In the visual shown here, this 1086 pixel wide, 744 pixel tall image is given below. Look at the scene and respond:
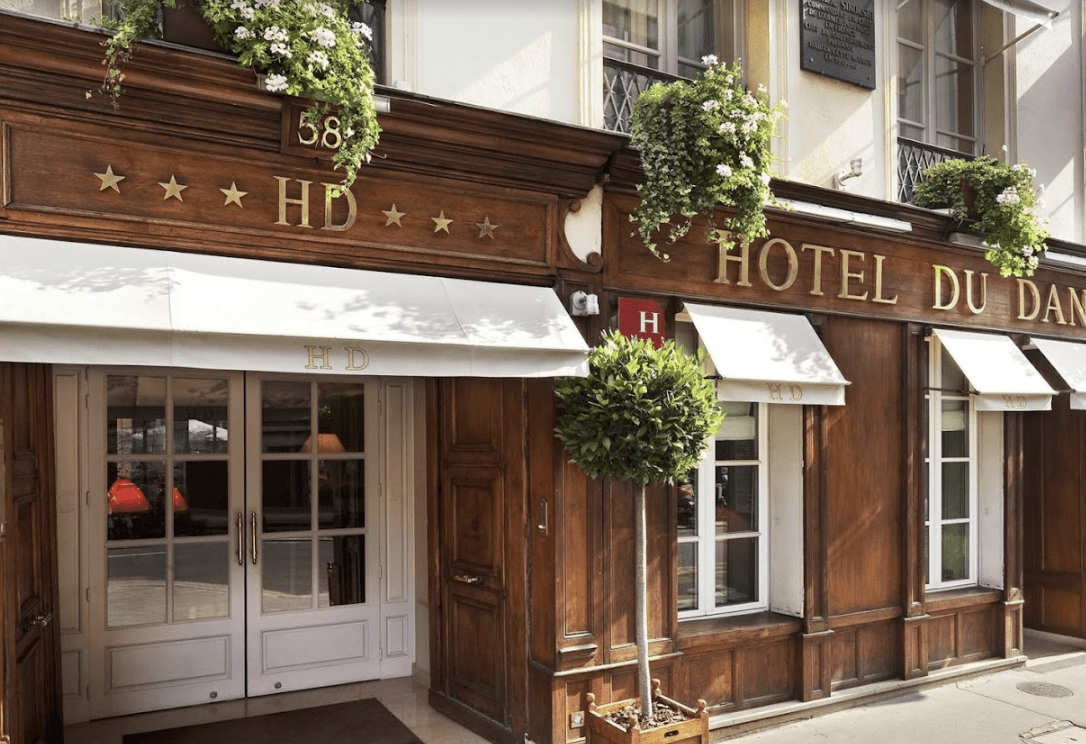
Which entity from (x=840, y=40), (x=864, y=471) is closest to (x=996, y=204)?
(x=840, y=40)

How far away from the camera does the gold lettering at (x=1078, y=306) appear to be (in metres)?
7.86

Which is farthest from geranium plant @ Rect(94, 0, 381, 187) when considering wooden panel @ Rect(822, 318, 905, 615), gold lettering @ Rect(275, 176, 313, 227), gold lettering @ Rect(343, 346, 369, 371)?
wooden panel @ Rect(822, 318, 905, 615)

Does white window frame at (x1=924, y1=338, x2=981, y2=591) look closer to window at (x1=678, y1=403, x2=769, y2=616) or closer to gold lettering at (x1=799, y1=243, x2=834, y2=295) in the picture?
gold lettering at (x1=799, y1=243, x2=834, y2=295)

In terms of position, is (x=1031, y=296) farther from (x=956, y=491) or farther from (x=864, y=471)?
(x=864, y=471)

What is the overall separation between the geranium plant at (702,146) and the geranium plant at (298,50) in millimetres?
1717

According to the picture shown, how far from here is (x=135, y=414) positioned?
5.73m

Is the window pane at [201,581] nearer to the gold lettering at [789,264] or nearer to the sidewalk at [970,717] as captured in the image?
the sidewalk at [970,717]

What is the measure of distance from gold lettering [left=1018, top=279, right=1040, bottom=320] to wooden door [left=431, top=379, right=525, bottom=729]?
4.92 m

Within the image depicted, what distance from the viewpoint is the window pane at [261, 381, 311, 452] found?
241 inches

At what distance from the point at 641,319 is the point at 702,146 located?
3.66 ft

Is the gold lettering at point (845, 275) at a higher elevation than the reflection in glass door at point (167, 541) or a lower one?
higher

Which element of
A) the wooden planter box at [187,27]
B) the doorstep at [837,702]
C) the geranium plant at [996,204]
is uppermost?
the wooden planter box at [187,27]

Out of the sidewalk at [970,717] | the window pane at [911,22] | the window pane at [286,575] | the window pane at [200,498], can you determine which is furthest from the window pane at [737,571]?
the window pane at [911,22]

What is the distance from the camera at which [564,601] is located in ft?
16.4
